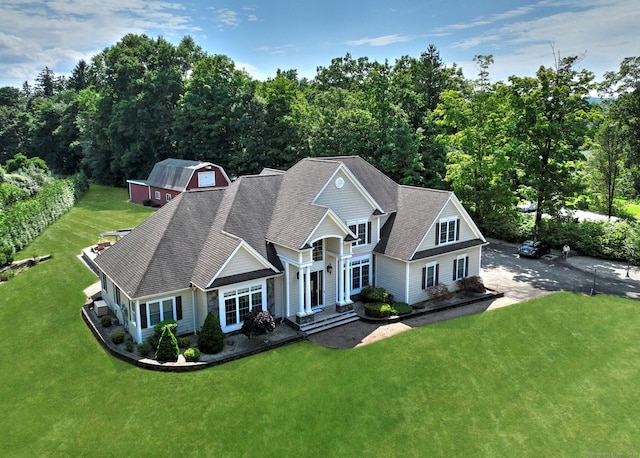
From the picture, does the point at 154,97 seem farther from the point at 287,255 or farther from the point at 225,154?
the point at 287,255

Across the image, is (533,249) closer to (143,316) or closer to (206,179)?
(143,316)

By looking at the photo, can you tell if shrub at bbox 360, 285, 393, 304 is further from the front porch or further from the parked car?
the parked car

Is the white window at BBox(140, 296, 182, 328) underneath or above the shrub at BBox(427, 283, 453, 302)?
above

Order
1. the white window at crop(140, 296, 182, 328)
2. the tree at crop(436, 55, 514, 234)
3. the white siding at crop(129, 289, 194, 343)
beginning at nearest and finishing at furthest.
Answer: the white window at crop(140, 296, 182, 328) < the white siding at crop(129, 289, 194, 343) < the tree at crop(436, 55, 514, 234)

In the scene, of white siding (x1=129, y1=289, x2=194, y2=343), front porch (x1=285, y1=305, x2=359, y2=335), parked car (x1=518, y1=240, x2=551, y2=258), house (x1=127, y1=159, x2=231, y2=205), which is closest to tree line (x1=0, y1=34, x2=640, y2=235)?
parked car (x1=518, y1=240, x2=551, y2=258)

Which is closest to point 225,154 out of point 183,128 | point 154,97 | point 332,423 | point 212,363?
point 183,128

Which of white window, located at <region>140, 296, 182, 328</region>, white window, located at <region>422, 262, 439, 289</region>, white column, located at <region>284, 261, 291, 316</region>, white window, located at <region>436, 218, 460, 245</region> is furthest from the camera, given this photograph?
white window, located at <region>436, 218, 460, 245</region>

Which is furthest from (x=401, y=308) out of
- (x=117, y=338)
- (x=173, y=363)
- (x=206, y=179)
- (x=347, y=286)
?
(x=206, y=179)
